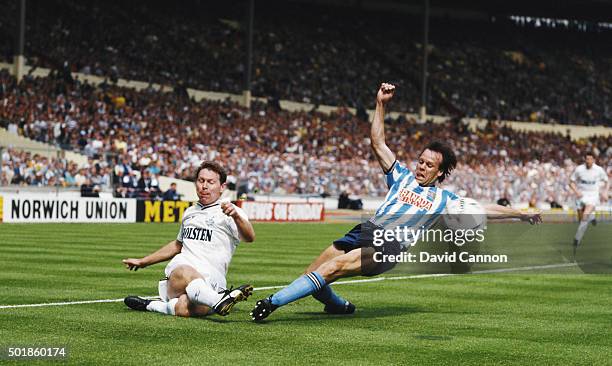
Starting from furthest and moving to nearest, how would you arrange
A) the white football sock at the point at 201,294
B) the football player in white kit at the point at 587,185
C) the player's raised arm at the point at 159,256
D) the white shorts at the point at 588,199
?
the white shorts at the point at 588,199, the football player in white kit at the point at 587,185, the player's raised arm at the point at 159,256, the white football sock at the point at 201,294

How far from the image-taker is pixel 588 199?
24219mm

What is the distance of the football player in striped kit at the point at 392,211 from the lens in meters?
9.88

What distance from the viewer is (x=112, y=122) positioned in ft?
151

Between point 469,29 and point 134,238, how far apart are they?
2283 inches

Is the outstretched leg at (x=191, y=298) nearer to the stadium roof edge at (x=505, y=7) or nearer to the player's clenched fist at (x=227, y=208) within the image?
the player's clenched fist at (x=227, y=208)

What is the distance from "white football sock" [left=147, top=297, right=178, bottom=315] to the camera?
10.1 meters

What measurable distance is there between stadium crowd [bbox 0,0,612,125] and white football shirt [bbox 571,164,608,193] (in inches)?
1323

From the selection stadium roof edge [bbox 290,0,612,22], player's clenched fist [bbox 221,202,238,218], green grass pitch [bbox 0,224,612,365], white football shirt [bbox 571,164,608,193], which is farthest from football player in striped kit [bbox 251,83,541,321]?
stadium roof edge [bbox 290,0,612,22]

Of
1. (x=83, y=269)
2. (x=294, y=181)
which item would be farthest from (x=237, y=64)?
(x=83, y=269)

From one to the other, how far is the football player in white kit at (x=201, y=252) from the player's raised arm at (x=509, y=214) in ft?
7.85

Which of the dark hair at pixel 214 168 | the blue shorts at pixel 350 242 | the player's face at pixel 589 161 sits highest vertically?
the player's face at pixel 589 161

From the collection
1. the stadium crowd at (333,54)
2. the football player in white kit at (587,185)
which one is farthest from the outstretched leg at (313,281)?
the stadium crowd at (333,54)

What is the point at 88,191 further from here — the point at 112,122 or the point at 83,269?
the point at 83,269

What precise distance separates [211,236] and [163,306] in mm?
857
